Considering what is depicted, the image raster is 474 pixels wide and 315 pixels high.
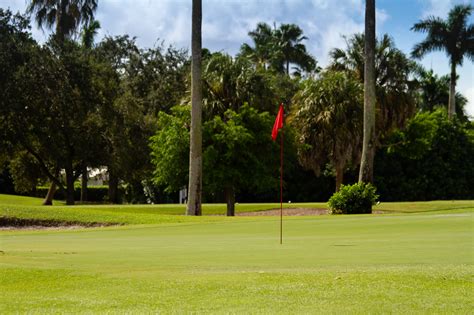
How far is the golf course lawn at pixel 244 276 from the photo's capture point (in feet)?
23.1

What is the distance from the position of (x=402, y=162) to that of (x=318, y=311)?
50711 millimetres

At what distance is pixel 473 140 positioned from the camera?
189 ft

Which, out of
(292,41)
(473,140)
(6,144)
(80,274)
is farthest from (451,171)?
(80,274)

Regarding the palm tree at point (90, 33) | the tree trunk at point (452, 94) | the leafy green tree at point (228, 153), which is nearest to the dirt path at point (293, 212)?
the leafy green tree at point (228, 153)

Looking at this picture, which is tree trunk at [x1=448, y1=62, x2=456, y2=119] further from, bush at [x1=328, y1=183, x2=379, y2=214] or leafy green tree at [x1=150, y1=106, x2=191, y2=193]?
bush at [x1=328, y1=183, x2=379, y2=214]

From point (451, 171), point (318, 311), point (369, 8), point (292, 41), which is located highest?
point (292, 41)

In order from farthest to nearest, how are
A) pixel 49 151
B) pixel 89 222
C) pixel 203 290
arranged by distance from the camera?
1. pixel 49 151
2. pixel 89 222
3. pixel 203 290

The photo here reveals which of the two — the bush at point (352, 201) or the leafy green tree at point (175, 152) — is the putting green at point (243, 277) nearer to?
the bush at point (352, 201)

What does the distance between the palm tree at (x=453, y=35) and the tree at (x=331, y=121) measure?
80.4 ft

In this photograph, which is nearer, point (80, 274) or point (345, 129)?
point (80, 274)

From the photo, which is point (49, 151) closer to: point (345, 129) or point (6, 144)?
point (6, 144)

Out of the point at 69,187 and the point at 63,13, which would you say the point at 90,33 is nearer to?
the point at 63,13

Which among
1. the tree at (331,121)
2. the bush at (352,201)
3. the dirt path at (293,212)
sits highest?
the tree at (331,121)

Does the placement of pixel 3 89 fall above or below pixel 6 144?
above
